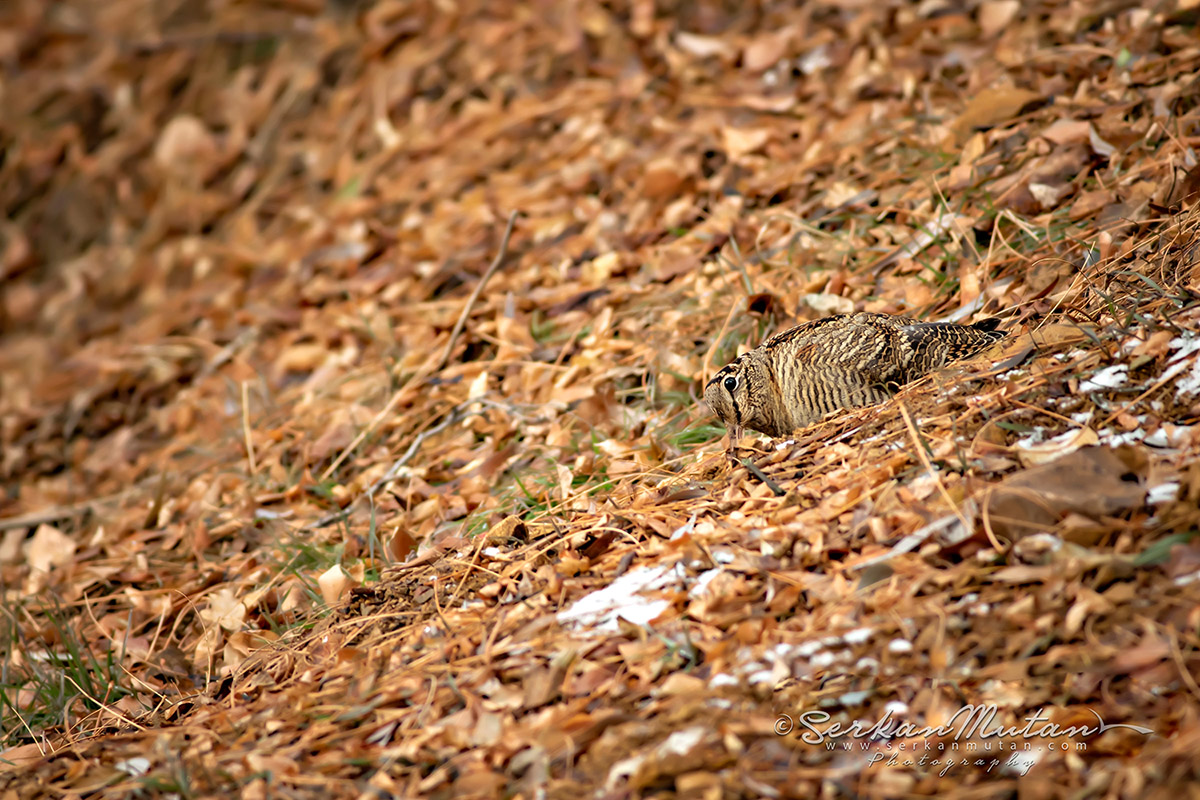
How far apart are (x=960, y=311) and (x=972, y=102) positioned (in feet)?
4.05

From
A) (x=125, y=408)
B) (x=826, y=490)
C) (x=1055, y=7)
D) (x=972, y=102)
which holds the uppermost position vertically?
(x=1055, y=7)

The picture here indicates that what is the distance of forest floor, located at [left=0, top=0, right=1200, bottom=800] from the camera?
201 cm

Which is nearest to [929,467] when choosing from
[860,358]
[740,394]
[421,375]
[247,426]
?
[860,358]

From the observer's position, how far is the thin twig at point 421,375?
12.5 ft

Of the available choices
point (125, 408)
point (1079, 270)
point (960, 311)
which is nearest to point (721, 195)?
point (960, 311)

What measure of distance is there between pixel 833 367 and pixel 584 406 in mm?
1040

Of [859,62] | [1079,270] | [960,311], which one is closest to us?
[1079,270]

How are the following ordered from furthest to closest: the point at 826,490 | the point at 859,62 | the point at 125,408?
the point at 125,408
the point at 859,62
the point at 826,490

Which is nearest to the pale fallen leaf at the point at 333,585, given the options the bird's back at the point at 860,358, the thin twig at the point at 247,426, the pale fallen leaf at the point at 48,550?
the thin twig at the point at 247,426

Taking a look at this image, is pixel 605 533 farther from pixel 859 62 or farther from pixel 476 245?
pixel 859 62

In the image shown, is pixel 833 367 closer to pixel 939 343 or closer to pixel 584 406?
pixel 939 343

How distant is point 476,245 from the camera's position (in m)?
4.71

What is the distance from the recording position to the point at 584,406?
3482 millimetres

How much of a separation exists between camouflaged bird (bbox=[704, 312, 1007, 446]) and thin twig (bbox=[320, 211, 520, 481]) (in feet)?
5.20
